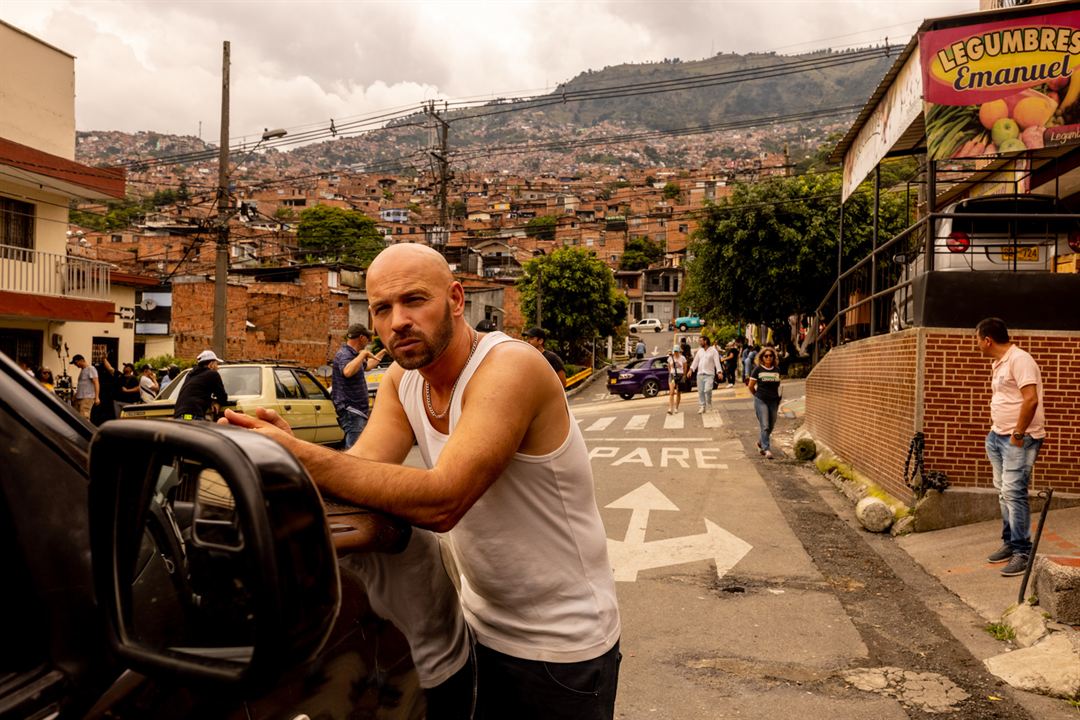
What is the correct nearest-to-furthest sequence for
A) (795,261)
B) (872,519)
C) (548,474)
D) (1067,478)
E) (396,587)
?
(396,587) → (548,474) → (1067,478) → (872,519) → (795,261)

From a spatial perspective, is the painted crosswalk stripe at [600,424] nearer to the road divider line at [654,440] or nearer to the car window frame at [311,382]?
the road divider line at [654,440]

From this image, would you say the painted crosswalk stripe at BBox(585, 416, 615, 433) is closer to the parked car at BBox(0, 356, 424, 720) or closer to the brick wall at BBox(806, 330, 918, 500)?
the brick wall at BBox(806, 330, 918, 500)

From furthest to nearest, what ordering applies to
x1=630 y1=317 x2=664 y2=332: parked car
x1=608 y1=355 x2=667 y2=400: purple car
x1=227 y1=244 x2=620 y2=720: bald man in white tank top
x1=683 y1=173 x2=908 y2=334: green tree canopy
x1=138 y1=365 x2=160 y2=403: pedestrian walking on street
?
1. x1=630 y1=317 x2=664 y2=332: parked car
2. x1=683 y1=173 x2=908 y2=334: green tree canopy
3. x1=608 y1=355 x2=667 y2=400: purple car
4. x1=138 y1=365 x2=160 y2=403: pedestrian walking on street
5. x1=227 y1=244 x2=620 y2=720: bald man in white tank top

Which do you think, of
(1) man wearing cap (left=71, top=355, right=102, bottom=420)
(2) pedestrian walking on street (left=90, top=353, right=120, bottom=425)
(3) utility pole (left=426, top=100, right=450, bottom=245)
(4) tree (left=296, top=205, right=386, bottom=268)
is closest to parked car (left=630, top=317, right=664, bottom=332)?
(4) tree (left=296, top=205, right=386, bottom=268)

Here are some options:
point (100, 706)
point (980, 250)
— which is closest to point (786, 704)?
point (100, 706)

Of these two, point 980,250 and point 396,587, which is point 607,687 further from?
point 980,250

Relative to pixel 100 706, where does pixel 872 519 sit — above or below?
below

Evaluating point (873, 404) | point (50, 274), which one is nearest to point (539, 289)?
point (50, 274)

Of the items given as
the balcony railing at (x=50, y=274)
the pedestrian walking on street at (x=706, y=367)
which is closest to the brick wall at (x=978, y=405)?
the pedestrian walking on street at (x=706, y=367)

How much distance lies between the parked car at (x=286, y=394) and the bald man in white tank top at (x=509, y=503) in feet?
37.3

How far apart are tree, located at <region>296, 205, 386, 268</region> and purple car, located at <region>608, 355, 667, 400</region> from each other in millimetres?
53105

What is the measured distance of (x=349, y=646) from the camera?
4.76 feet

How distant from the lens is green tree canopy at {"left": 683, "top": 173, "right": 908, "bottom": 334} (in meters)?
34.4

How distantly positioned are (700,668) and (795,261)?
101ft
